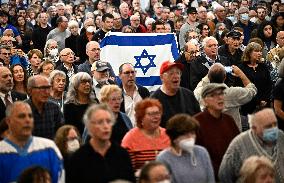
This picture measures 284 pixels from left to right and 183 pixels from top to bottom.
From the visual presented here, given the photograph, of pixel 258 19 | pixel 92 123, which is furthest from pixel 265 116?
pixel 258 19

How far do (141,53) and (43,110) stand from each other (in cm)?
424

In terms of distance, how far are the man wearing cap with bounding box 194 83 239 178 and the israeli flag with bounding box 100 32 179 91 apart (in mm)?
4407

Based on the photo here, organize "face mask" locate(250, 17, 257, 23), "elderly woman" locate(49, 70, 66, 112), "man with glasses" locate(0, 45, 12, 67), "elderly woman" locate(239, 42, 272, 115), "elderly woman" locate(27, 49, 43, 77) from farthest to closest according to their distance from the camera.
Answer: "face mask" locate(250, 17, 257, 23), "man with glasses" locate(0, 45, 12, 67), "elderly woman" locate(27, 49, 43, 77), "elderly woman" locate(239, 42, 272, 115), "elderly woman" locate(49, 70, 66, 112)

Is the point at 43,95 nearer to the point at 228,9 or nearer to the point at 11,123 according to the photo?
the point at 11,123

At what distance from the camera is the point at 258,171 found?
7.19 metres

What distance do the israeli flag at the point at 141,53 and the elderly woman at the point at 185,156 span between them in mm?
5435

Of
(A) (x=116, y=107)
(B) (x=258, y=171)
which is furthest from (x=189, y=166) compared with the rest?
(A) (x=116, y=107)

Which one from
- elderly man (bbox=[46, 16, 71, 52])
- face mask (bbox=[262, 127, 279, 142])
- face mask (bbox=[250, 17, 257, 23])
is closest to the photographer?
face mask (bbox=[262, 127, 279, 142])

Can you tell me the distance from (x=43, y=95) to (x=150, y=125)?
5.03 ft

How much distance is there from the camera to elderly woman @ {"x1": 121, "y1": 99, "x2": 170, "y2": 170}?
8148 millimetres

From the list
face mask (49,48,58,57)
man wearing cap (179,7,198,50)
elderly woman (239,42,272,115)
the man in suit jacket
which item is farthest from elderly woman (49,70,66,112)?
man wearing cap (179,7,198,50)

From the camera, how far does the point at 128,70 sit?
10516mm

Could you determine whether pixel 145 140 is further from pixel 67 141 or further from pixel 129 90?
pixel 129 90

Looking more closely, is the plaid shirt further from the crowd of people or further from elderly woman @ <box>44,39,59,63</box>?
elderly woman @ <box>44,39,59,63</box>
